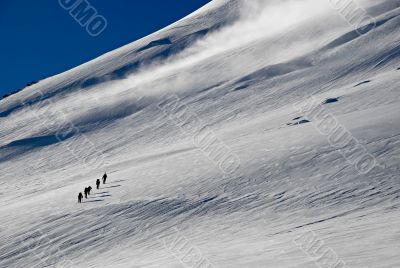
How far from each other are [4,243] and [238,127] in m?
23.3

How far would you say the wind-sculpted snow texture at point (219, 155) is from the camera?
20531mm

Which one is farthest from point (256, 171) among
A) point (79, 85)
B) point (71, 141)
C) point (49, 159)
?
point (79, 85)

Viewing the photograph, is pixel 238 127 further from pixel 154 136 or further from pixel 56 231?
pixel 56 231

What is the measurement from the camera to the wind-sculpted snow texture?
20.5m

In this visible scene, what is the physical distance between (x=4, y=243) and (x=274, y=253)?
14907mm

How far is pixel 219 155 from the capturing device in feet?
116

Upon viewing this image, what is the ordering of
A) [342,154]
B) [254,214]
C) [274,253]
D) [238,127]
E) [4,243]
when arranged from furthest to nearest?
[238,127] < [342,154] < [4,243] < [254,214] < [274,253]

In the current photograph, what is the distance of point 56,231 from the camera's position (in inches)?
1045

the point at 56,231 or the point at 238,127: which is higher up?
the point at 56,231

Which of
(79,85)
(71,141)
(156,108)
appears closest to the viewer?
(71,141)

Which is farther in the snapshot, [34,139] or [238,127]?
[34,139]

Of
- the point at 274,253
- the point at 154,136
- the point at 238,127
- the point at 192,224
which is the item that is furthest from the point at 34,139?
the point at 274,253

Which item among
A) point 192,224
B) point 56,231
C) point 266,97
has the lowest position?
point 266,97

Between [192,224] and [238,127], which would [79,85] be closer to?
[238,127]
